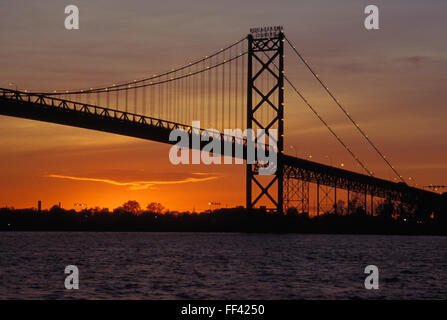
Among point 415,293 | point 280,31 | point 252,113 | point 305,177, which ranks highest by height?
point 280,31

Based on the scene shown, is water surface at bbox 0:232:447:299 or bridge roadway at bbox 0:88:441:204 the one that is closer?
water surface at bbox 0:232:447:299

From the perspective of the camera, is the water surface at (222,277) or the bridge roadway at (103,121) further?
the bridge roadway at (103,121)

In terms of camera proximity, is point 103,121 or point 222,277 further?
point 103,121

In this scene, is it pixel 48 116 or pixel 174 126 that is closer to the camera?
pixel 48 116

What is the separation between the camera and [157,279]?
2795cm

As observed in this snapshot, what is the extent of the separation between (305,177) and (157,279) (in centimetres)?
5423

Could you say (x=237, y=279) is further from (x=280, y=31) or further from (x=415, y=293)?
(x=280, y=31)

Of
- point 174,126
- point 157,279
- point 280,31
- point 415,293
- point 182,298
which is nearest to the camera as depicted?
point 182,298

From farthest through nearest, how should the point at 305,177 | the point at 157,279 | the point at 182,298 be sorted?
the point at 305,177, the point at 157,279, the point at 182,298

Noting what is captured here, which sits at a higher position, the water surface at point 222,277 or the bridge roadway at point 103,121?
the bridge roadway at point 103,121

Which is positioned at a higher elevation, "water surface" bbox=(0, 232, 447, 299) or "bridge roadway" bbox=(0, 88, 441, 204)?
"bridge roadway" bbox=(0, 88, 441, 204)

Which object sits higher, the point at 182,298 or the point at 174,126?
Result: the point at 174,126
